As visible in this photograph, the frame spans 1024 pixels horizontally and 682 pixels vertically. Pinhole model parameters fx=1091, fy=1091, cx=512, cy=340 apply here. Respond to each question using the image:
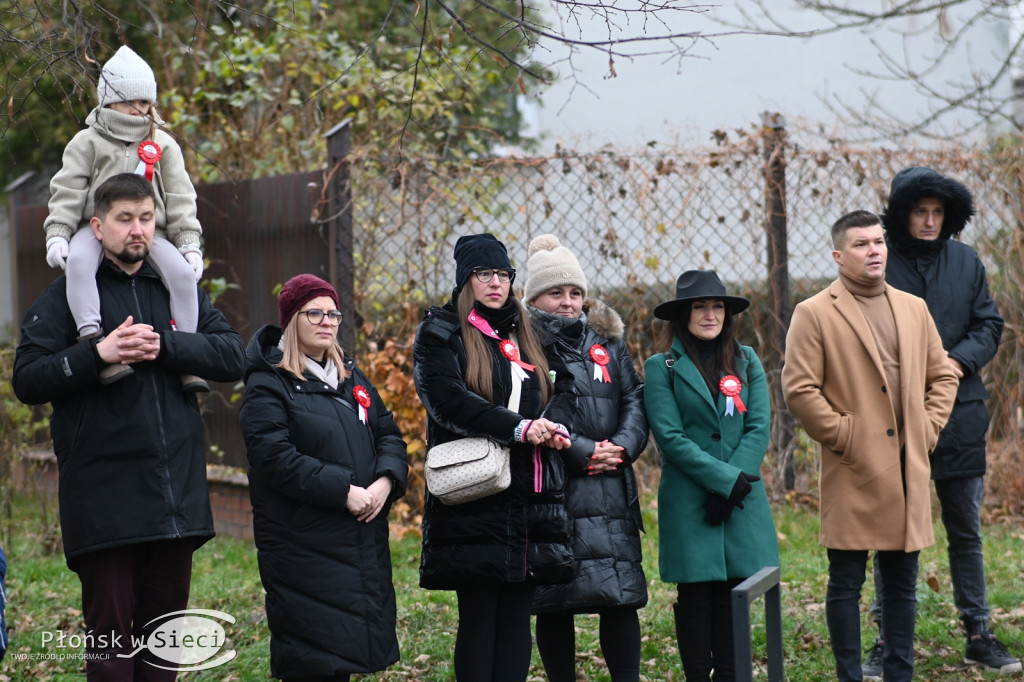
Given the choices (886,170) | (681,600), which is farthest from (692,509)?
(886,170)

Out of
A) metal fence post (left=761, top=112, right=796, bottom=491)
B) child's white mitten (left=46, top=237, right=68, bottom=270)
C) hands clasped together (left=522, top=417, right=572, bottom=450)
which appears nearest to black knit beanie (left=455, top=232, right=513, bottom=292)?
hands clasped together (left=522, top=417, right=572, bottom=450)

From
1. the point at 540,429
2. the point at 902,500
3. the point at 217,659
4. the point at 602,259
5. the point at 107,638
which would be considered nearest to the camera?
the point at 107,638

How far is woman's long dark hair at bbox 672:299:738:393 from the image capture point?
4.34 meters

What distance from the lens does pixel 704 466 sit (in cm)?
414

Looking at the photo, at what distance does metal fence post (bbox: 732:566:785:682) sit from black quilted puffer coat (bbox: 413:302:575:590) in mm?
957

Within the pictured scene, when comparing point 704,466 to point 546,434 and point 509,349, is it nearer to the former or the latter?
point 546,434

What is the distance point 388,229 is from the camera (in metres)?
7.05

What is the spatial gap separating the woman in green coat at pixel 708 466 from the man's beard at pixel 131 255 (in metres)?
1.97

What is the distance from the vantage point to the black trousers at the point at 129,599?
358 cm

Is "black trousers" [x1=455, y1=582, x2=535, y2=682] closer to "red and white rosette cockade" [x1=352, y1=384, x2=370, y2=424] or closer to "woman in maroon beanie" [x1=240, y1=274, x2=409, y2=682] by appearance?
"woman in maroon beanie" [x1=240, y1=274, x2=409, y2=682]

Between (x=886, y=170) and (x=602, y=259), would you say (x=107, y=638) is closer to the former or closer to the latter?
(x=602, y=259)

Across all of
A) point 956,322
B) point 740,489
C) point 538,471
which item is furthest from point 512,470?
point 956,322

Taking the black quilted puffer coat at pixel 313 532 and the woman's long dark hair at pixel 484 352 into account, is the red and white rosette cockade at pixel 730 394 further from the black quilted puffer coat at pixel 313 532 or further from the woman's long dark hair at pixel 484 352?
the black quilted puffer coat at pixel 313 532

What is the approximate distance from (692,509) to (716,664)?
0.62 meters
